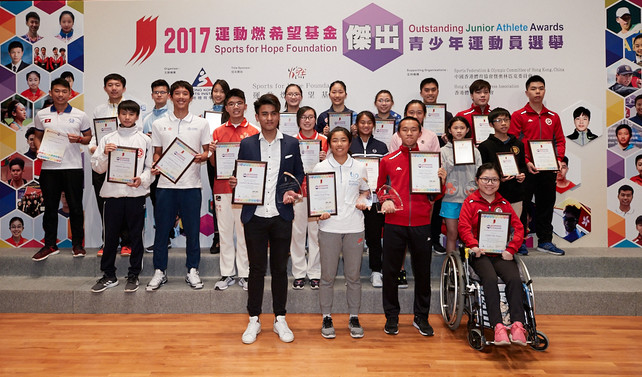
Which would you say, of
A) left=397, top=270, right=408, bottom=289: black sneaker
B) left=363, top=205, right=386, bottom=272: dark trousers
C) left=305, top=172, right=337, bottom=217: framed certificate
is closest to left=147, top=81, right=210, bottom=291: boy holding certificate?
left=305, top=172, right=337, bottom=217: framed certificate

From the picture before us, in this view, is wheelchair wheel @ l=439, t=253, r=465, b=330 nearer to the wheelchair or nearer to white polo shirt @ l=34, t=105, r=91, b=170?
the wheelchair

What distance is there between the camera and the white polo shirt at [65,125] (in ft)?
14.6

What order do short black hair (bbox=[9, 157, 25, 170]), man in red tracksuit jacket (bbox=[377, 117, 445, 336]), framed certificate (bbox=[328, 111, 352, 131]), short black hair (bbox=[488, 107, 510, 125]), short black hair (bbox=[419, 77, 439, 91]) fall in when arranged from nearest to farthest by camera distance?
man in red tracksuit jacket (bbox=[377, 117, 445, 336]), short black hair (bbox=[488, 107, 510, 125]), framed certificate (bbox=[328, 111, 352, 131]), short black hair (bbox=[419, 77, 439, 91]), short black hair (bbox=[9, 157, 25, 170])

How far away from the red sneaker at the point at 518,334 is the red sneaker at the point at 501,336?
0.05 meters

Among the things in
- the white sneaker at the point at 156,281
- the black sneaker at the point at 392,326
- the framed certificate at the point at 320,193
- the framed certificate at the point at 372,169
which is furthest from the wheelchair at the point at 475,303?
the white sneaker at the point at 156,281

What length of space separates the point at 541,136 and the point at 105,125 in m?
4.49

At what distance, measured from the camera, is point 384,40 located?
522 cm

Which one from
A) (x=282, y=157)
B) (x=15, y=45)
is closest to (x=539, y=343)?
(x=282, y=157)

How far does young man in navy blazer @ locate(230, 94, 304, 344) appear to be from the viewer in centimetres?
319

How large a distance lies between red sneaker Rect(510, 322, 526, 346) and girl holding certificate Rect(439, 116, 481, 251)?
1051mm

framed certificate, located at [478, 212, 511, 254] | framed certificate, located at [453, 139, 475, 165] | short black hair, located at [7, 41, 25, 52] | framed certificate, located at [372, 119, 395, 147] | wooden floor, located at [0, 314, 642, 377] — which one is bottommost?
wooden floor, located at [0, 314, 642, 377]

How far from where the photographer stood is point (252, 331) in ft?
10.7

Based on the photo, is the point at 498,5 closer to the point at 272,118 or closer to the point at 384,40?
the point at 384,40

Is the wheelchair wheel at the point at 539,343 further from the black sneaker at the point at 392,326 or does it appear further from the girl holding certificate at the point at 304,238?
the girl holding certificate at the point at 304,238
